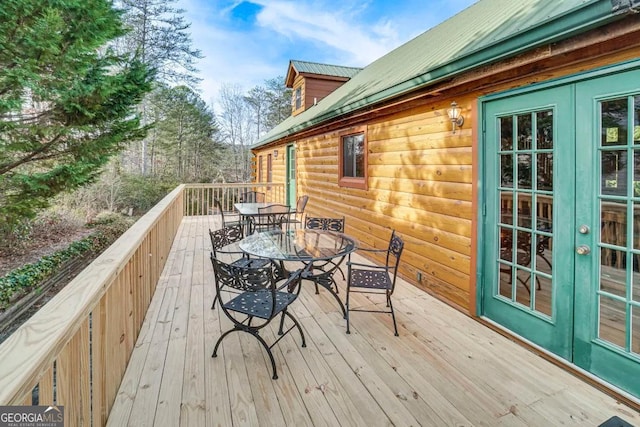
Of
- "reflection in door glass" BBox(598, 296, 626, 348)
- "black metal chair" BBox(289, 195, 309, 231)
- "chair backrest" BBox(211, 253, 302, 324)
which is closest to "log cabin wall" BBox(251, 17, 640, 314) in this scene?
"reflection in door glass" BBox(598, 296, 626, 348)

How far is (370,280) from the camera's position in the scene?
2.93m

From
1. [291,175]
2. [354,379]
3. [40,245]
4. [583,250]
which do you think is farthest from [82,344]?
[40,245]

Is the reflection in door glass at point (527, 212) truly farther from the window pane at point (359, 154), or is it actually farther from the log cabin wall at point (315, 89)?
the log cabin wall at point (315, 89)

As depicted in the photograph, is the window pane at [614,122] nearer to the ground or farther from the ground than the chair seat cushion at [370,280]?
farther from the ground

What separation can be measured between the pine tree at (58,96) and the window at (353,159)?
524 cm

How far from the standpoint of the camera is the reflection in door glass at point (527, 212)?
243cm

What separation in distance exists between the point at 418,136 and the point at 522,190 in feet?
4.92

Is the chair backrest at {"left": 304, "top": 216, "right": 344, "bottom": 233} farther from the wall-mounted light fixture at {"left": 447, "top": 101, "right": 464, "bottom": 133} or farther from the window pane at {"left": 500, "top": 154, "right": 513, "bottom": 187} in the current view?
the window pane at {"left": 500, "top": 154, "right": 513, "bottom": 187}

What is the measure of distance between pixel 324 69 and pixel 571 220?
378 inches

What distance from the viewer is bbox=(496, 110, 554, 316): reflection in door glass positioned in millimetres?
2430

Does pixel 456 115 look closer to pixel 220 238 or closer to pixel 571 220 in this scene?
pixel 571 220

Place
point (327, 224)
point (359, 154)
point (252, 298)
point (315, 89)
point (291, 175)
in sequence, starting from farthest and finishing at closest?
point (315, 89) → point (291, 175) → point (359, 154) → point (327, 224) → point (252, 298)

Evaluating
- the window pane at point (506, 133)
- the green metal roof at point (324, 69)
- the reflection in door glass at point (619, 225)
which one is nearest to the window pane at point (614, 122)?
the reflection in door glass at point (619, 225)

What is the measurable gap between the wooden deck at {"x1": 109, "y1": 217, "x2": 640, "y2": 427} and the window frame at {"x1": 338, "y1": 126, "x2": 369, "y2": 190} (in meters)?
2.51
